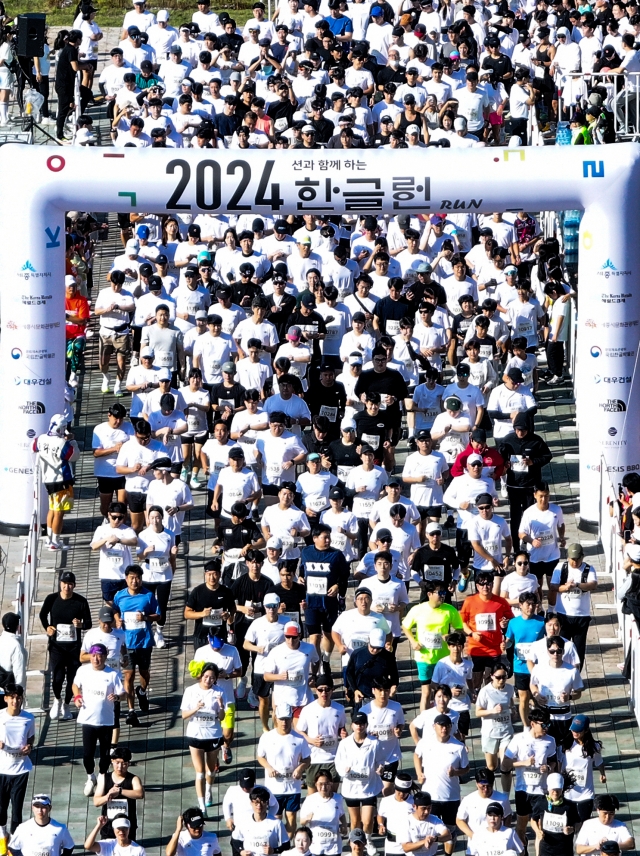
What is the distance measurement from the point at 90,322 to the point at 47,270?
206 inches

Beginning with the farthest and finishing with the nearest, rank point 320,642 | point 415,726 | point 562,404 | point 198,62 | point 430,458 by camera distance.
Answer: point 198,62
point 562,404
point 430,458
point 320,642
point 415,726

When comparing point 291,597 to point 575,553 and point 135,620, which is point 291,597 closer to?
point 135,620

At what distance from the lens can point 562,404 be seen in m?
29.2

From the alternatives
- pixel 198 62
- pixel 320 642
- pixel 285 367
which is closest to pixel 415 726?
pixel 320 642

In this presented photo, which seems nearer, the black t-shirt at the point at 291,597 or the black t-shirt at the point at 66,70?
the black t-shirt at the point at 291,597

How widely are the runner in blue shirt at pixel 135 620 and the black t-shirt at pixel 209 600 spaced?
442mm

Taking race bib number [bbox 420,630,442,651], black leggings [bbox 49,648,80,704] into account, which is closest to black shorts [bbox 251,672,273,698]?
race bib number [bbox 420,630,442,651]

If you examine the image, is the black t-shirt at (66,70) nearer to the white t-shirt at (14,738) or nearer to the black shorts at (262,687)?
the black shorts at (262,687)

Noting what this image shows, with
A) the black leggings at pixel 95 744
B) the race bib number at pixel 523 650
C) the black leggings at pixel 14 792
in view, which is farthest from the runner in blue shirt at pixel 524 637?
the black leggings at pixel 14 792

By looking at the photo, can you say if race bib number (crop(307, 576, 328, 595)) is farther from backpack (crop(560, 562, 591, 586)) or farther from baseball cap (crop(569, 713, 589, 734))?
baseball cap (crop(569, 713, 589, 734))

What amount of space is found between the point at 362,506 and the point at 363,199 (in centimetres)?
381

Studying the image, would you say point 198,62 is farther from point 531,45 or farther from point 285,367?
point 285,367

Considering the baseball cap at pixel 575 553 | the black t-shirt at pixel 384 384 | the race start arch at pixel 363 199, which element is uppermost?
the race start arch at pixel 363 199

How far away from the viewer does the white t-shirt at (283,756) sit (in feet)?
67.8
